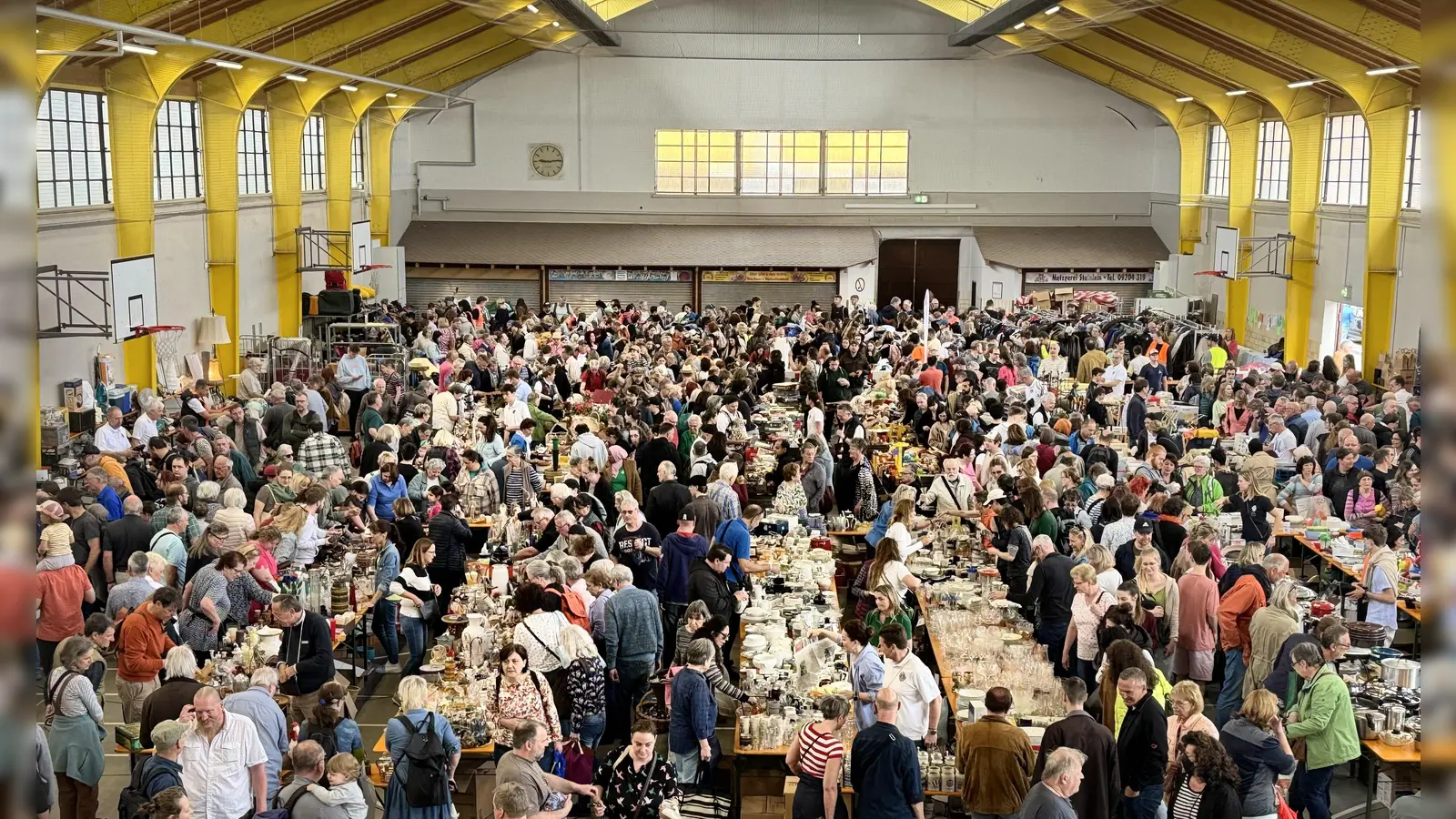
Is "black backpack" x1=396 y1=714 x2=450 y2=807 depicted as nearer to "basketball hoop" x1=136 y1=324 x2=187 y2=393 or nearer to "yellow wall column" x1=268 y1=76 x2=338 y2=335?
"basketball hoop" x1=136 y1=324 x2=187 y2=393

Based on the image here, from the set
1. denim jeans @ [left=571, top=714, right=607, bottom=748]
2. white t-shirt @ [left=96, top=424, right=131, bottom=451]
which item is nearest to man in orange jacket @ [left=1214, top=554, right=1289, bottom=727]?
denim jeans @ [left=571, top=714, right=607, bottom=748]

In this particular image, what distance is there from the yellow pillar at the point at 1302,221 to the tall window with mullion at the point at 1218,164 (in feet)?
17.5

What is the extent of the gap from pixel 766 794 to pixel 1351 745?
3.17 metres

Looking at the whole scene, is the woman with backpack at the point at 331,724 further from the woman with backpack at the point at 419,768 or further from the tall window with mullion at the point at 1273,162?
the tall window with mullion at the point at 1273,162

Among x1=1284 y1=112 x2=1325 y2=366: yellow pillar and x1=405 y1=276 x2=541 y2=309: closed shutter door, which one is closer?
x1=1284 y1=112 x2=1325 y2=366: yellow pillar

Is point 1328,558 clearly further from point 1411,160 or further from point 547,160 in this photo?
point 547,160

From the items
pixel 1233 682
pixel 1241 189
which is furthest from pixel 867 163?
pixel 1233 682

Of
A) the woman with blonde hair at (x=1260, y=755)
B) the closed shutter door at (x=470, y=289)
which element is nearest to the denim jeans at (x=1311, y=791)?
the woman with blonde hair at (x=1260, y=755)

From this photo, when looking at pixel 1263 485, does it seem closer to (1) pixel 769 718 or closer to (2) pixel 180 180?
(1) pixel 769 718

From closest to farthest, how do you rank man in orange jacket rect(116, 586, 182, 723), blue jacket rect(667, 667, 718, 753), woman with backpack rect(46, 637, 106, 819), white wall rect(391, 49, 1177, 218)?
1. woman with backpack rect(46, 637, 106, 819)
2. blue jacket rect(667, 667, 718, 753)
3. man in orange jacket rect(116, 586, 182, 723)
4. white wall rect(391, 49, 1177, 218)

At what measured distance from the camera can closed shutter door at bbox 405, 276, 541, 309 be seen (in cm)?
3155

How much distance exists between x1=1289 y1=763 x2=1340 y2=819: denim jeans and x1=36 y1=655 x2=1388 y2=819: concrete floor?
2.33 feet

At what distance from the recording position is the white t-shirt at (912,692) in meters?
7.26

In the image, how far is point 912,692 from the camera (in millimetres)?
7285
